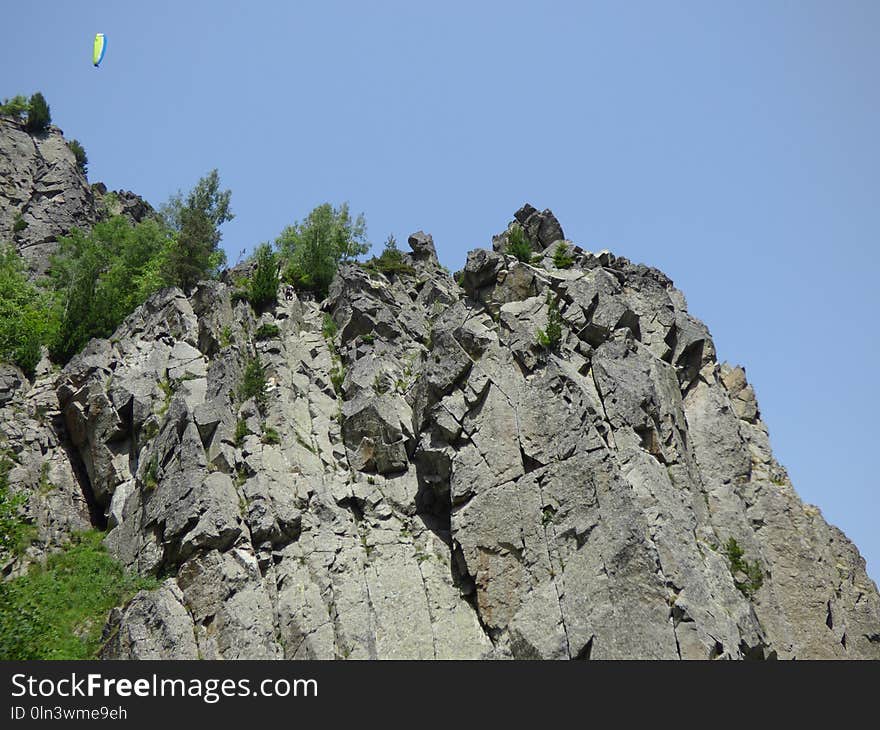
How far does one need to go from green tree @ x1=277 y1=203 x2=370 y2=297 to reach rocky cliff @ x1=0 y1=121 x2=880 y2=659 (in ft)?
9.13

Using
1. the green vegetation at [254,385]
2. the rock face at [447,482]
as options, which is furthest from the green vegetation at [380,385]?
the green vegetation at [254,385]

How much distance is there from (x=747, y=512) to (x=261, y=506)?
2070cm

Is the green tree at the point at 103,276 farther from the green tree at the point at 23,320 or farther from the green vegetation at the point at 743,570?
the green vegetation at the point at 743,570

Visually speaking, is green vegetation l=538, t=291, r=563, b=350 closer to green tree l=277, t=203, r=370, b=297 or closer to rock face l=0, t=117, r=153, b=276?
green tree l=277, t=203, r=370, b=297

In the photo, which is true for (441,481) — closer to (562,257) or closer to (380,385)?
(380,385)

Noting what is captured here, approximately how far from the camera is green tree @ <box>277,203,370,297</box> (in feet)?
147

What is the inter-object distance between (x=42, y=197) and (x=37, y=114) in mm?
13858

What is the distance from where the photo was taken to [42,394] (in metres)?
37.7

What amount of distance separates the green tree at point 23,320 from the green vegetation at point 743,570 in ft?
112

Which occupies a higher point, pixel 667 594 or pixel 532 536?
pixel 532 536

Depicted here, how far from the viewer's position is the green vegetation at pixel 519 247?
41.1m

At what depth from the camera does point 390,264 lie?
47.0m
